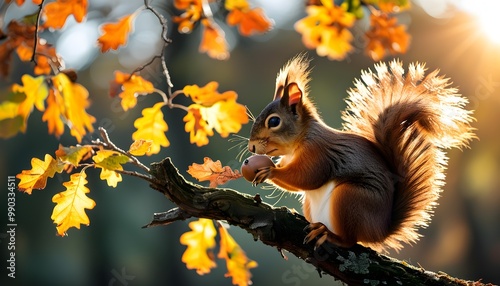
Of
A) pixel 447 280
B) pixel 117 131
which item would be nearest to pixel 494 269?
pixel 117 131

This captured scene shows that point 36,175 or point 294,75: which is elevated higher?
point 294,75

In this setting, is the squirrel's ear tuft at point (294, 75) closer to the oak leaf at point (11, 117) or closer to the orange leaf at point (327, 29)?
the orange leaf at point (327, 29)

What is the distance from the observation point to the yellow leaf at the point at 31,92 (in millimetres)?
1113

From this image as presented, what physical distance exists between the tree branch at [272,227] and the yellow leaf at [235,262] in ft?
0.73

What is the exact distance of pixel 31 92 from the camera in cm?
113

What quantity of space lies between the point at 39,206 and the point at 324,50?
16.9ft

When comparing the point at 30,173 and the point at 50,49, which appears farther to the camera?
the point at 50,49

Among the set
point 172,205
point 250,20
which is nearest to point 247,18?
point 250,20

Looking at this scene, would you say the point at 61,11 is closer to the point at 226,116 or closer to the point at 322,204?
the point at 226,116

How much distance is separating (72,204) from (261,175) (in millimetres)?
380

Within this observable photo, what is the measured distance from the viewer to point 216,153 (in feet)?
20.5

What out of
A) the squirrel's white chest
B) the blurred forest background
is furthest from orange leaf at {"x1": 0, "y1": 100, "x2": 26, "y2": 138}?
the blurred forest background

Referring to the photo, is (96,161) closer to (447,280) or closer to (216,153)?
(447,280)

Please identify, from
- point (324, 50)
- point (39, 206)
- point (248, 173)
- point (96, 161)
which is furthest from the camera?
point (39, 206)
